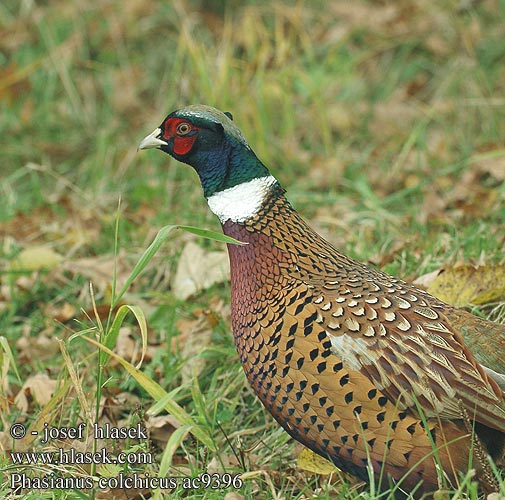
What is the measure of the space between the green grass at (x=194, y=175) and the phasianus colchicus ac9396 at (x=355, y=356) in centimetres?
32

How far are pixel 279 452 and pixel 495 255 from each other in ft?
4.72

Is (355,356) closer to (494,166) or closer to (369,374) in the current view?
(369,374)

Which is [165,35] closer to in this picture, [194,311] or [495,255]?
[194,311]

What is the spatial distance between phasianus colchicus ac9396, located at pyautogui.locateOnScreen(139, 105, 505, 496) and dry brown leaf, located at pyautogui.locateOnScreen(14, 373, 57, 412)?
3.60 ft

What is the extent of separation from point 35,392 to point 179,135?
4.42 ft

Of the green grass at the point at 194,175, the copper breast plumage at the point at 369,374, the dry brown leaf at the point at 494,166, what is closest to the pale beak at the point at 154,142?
the copper breast plumage at the point at 369,374

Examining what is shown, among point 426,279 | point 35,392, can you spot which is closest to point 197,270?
point 35,392

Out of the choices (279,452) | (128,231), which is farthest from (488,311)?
(128,231)

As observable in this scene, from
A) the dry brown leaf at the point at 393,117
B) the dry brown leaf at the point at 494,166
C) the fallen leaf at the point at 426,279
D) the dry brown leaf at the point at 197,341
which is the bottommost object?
the dry brown leaf at the point at 197,341

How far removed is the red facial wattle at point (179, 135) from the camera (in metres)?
3.44

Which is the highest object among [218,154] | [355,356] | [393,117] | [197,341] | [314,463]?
[218,154]

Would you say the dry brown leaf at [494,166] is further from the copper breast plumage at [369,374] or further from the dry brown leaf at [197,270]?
the copper breast plumage at [369,374]

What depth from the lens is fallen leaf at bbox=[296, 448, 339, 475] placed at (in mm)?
3363

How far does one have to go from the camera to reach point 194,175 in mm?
5996
